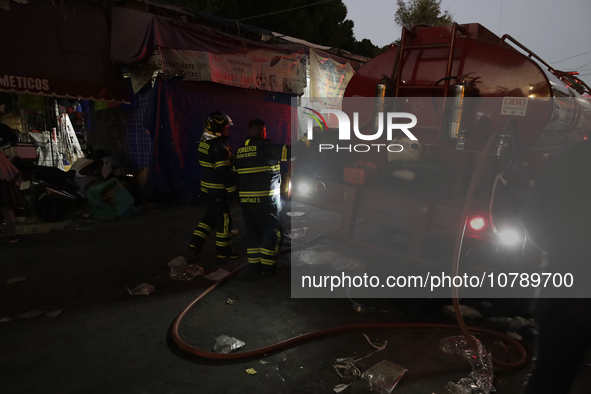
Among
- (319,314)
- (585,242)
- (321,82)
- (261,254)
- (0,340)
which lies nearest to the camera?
(585,242)

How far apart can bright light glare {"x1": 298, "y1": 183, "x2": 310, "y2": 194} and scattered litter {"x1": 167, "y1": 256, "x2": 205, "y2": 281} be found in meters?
1.49

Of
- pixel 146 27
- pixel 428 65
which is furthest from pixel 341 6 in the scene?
pixel 428 65

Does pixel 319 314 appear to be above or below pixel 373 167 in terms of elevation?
below

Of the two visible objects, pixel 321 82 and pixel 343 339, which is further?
pixel 321 82

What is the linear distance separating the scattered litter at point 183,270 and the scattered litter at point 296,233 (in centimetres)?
170

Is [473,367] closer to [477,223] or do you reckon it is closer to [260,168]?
[477,223]

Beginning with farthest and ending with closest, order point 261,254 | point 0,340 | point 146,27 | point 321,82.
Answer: point 321,82, point 146,27, point 261,254, point 0,340

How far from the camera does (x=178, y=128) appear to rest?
753cm

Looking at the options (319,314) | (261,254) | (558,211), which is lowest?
(319,314)

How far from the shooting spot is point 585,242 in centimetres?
163

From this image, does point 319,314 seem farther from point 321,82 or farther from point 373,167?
point 321,82

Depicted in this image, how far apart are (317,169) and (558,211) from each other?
8.79ft

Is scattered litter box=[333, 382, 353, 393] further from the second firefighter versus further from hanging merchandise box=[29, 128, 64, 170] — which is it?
hanging merchandise box=[29, 128, 64, 170]

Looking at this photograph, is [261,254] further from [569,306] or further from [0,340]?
[569,306]
